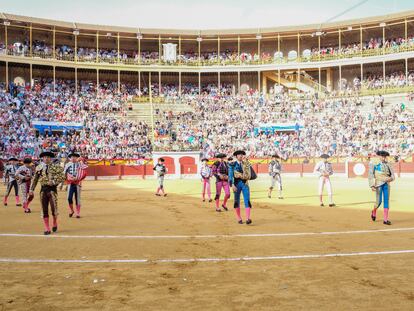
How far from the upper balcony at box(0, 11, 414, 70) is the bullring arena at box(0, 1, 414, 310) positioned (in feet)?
0.61

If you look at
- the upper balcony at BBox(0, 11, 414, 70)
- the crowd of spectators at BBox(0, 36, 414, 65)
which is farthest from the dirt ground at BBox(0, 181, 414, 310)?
the crowd of spectators at BBox(0, 36, 414, 65)

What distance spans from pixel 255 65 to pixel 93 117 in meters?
16.1

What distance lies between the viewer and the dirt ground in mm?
4551

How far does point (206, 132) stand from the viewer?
36.7m

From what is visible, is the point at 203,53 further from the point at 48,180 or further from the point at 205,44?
the point at 48,180

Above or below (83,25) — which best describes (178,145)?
below

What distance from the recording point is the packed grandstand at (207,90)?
3359 centimetres

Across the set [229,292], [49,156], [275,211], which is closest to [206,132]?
[275,211]

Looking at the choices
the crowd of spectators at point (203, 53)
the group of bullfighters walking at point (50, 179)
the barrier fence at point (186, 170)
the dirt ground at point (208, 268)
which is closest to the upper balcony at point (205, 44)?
the crowd of spectators at point (203, 53)

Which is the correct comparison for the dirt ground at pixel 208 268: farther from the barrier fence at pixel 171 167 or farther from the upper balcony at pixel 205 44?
the upper balcony at pixel 205 44

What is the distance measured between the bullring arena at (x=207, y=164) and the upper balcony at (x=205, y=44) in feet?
0.61

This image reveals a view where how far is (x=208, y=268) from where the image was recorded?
5895 millimetres

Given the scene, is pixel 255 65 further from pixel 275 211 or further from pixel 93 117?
pixel 275 211

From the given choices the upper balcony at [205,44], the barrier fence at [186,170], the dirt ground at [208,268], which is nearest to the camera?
the dirt ground at [208,268]
